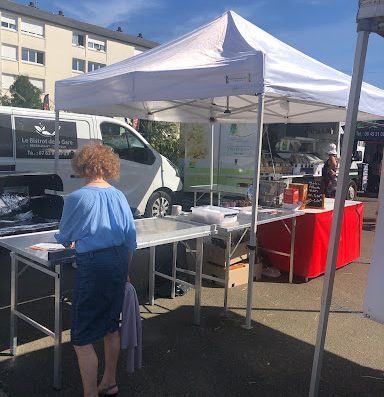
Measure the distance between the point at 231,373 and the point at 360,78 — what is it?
2281 millimetres

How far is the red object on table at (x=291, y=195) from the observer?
5.70m

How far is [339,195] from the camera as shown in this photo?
2637 mm

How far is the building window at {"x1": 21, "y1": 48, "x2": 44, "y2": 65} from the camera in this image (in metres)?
45.7

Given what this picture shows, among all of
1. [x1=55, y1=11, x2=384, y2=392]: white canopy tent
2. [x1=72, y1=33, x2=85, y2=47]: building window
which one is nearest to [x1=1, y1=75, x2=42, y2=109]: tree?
[x1=72, y1=33, x2=85, y2=47]: building window

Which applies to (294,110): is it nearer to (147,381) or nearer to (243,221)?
(243,221)

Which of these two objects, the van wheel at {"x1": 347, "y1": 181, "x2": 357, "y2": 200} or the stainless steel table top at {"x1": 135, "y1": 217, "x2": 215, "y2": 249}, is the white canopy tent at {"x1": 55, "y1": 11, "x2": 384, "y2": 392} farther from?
the van wheel at {"x1": 347, "y1": 181, "x2": 357, "y2": 200}

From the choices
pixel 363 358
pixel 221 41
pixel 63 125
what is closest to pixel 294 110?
pixel 221 41

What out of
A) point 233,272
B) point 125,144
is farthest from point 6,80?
point 233,272

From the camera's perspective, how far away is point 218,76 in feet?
12.9

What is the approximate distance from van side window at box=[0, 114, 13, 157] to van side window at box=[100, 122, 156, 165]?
Answer: 1788 millimetres

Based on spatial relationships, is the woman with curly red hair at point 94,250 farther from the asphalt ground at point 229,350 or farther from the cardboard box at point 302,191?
the cardboard box at point 302,191

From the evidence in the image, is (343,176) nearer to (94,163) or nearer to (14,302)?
(94,163)

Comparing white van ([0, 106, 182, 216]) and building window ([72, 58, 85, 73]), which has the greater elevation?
building window ([72, 58, 85, 73])

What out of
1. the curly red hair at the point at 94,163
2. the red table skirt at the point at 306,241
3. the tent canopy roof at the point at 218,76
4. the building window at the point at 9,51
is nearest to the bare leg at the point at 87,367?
the curly red hair at the point at 94,163
